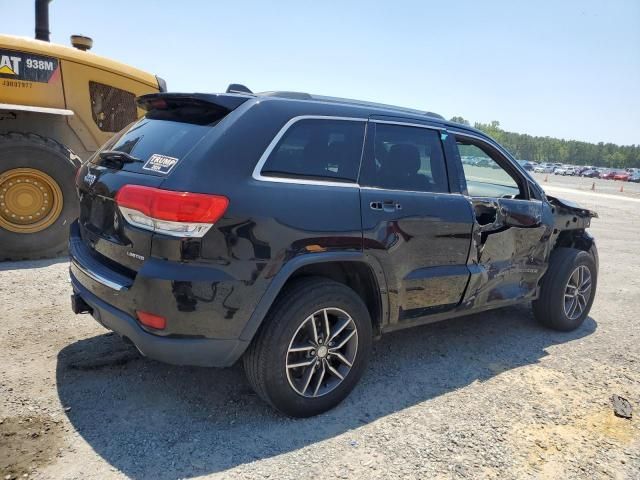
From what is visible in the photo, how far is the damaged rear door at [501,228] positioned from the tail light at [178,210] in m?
2.13

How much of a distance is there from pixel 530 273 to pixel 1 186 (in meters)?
5.61

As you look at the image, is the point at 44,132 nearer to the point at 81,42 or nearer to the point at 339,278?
the point at 81,42

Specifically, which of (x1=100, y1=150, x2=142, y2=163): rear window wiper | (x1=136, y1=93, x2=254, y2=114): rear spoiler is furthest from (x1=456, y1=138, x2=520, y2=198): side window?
(x1=100, y1=150, x2=142, y2=163): rear window wiper

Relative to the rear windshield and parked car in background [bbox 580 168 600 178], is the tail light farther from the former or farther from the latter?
parked car in background [bbox 580 168 600 178]

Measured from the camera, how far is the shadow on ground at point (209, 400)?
2.65m

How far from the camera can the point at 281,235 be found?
8.90ft

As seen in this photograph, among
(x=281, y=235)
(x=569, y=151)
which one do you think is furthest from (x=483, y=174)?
(x=569, y=151)

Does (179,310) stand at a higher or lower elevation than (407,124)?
lower

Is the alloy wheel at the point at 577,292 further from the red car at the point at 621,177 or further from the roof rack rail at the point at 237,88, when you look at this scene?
the red car at the point at 621,177

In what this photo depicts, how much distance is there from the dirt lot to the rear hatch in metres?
0.93

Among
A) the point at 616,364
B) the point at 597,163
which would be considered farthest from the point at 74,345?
the point at 597,163

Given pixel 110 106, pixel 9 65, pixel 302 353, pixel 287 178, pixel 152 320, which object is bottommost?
pixel 302 353

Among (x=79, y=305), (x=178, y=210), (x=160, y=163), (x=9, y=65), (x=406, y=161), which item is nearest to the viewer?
(x=178, y=210)

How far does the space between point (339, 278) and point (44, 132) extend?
4.69 metres
